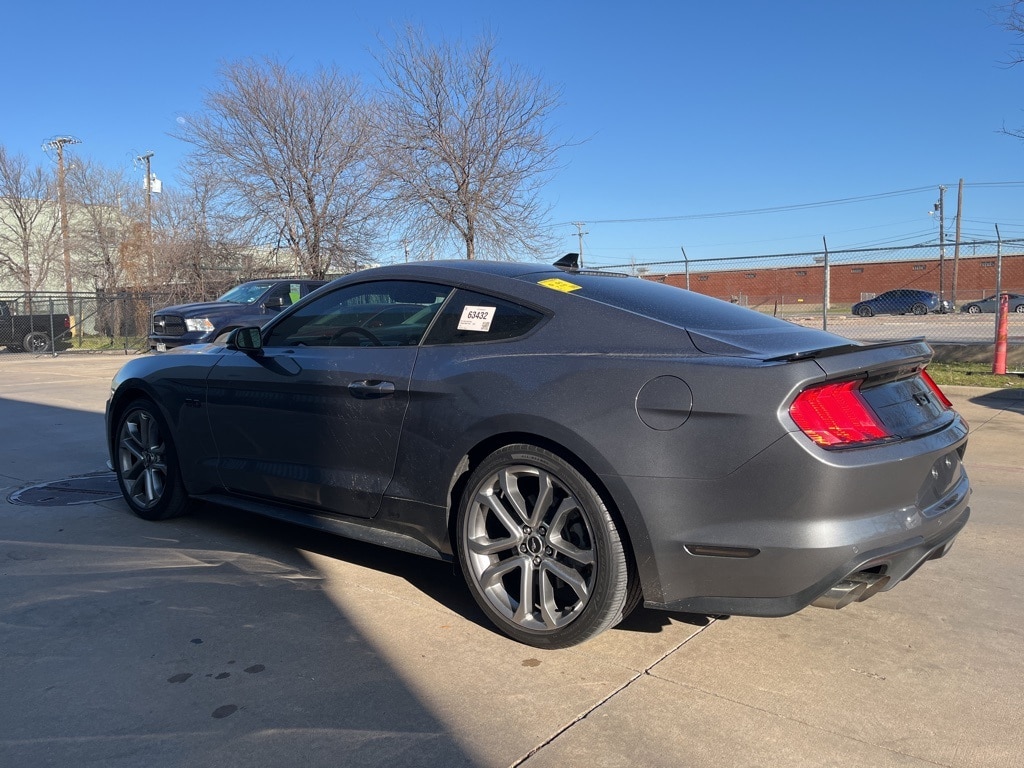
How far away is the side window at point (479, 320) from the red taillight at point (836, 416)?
3.80ft

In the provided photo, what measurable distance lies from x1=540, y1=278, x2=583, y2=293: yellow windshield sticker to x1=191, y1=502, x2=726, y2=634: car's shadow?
1.30m

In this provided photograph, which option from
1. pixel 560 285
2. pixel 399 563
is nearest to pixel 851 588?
A: pixel 560 285

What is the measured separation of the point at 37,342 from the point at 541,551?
27.2 metres

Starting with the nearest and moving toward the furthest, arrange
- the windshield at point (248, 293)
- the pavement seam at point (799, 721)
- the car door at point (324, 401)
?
1. the pavement seam at point (799, 721)
2. the car door at point (324, 401)
3. the windshield at point (248, 293)

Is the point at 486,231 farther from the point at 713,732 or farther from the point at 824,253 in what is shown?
the point at 713,732

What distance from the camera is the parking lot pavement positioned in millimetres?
2537

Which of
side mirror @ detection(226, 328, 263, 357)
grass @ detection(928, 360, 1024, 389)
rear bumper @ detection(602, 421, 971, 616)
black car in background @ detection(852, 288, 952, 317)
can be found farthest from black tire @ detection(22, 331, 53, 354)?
rear bumper @ detection(602, 421, 971, 616)

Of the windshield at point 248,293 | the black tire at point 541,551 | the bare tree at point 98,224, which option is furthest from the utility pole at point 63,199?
the black tire at point 541,551

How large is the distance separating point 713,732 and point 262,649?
1.79 metres

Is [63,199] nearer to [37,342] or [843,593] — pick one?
[37,342]

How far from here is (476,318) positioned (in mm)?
3574

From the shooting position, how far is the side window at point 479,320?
344cm

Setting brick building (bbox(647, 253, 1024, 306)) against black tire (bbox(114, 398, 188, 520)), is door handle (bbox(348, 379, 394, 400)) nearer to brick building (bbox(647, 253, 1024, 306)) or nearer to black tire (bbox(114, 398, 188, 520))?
black tire (bbox(114, 398, 188, 520))

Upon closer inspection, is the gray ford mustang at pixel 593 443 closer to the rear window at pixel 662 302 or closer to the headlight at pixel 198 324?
the rear window at pixel 662 302
